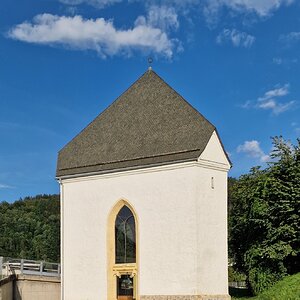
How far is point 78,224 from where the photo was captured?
96.5ft

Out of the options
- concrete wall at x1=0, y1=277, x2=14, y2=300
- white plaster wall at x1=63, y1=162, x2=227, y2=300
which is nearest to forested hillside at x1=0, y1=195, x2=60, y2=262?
concrete wall at x1=0, y1=277, x2=14, y2=300

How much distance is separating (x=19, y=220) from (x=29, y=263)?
153ft

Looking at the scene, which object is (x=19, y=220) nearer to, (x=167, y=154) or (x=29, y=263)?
(x=29, y=263)

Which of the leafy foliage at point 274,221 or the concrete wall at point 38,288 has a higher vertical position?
the leafy foliage at point 274,221

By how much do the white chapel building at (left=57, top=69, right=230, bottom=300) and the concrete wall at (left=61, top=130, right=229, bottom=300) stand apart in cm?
4

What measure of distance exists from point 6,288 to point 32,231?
47.3 meters

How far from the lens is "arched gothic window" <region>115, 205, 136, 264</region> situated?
27.9 meters

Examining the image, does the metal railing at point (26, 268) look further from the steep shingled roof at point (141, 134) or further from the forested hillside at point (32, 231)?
the forested hillside at point (32, 231)

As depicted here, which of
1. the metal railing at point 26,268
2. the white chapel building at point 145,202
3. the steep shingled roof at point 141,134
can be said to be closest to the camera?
the white chapel building at point 145,202

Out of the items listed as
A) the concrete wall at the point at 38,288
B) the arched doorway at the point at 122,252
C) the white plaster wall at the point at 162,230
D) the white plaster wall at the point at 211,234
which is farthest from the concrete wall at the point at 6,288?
the white plaster wall at the point at 211,234

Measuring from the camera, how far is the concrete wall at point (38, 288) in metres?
35.5

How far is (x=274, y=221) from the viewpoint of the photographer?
97.2 ft

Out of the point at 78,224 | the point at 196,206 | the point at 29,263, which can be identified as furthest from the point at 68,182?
the point at 29,263

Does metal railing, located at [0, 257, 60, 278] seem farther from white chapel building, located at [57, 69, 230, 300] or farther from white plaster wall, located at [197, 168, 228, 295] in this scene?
white plaster wall, located at [197, 168, 228, 295]
